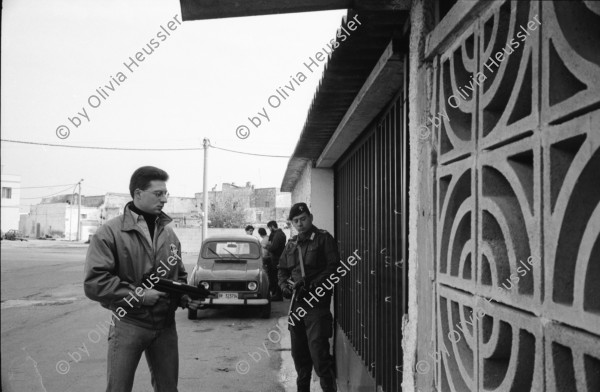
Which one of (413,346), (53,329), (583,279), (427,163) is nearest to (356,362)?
(413,346)

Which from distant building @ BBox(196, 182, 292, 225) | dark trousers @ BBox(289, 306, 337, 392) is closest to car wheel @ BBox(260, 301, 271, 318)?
dark trousers @ BBox(289, 306, 337, 392)

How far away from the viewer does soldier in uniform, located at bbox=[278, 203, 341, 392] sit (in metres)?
4.70

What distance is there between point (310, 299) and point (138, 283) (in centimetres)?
186

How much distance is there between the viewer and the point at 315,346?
4.68 m

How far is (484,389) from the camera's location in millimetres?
1642

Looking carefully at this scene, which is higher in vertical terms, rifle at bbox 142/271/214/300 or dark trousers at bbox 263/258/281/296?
rifle at bbox 142/271/214/300

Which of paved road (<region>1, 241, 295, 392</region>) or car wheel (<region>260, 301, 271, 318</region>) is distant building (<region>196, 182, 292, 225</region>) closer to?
paved road (<region>1, 241, 295, 392</region>)

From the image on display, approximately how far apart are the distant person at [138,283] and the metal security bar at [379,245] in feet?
4.70

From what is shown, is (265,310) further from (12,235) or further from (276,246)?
(12,235)

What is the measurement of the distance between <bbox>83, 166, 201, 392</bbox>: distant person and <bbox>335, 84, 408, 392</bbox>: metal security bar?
1.43m

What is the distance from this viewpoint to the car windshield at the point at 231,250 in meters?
11.2

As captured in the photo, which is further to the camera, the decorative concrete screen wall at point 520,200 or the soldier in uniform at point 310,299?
the soldier in uniform at point 310,299

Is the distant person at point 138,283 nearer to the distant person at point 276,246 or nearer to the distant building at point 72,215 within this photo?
the distant person at point 276,246

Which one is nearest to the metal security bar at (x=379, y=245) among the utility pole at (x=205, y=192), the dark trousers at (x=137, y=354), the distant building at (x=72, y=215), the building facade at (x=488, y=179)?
the building facade at (x=488, y=179)
